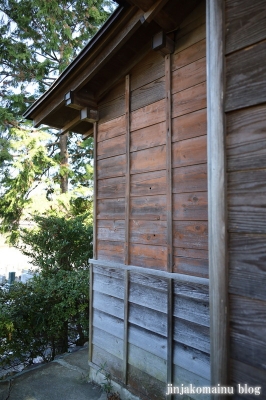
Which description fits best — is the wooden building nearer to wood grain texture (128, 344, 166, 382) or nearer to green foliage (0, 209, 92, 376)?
wood grain texture (128, 344, 166, 382)

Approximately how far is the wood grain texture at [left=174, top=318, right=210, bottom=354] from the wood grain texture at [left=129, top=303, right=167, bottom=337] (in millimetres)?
150

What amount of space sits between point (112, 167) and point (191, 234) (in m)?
1.32

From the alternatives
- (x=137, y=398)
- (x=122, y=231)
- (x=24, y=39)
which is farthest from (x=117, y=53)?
(x=24, y=39)

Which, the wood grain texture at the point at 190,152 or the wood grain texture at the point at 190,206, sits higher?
the wood grain texture at the point at 190,152

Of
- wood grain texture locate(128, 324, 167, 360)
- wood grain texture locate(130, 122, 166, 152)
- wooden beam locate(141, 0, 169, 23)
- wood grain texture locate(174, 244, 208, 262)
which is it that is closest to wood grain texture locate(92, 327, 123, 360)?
wood grain texture locate(128, 324, 167, 360)

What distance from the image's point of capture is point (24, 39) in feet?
31.3

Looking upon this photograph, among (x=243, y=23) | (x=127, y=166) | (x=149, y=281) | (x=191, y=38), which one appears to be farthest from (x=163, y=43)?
(x=149, y=281)

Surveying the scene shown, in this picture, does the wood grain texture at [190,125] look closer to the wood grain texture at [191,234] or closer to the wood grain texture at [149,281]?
the wood grain texture at [191,234]

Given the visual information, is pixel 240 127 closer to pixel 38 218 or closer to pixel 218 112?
pixel 218 112

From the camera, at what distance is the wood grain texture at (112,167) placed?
3068mm

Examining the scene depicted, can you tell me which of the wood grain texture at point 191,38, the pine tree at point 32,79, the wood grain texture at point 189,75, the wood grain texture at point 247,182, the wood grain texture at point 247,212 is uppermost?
the pine tree at point 32,79

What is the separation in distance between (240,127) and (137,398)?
266cm

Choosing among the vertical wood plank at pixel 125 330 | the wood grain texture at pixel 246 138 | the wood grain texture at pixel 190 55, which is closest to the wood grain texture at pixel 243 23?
Result: the wood grain texture at pixel 246 138

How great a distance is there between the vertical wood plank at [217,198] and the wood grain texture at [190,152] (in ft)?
2.74
